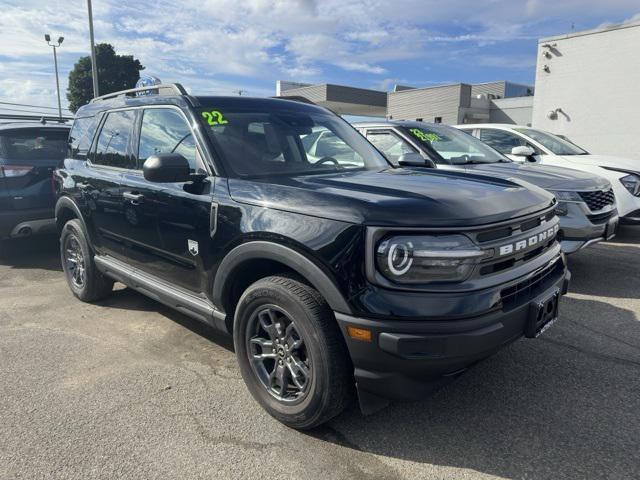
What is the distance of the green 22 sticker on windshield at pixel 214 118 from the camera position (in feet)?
10.5

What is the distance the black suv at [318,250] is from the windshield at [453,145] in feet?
7.42

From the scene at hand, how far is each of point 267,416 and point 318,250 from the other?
3.73 feet

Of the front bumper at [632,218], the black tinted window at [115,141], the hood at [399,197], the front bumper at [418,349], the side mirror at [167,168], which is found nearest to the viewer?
the front bumper at [418,349]

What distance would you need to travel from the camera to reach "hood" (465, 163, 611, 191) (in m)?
5.09

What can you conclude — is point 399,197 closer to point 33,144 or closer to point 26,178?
point 26,178

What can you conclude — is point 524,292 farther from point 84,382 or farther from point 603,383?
point 84,382

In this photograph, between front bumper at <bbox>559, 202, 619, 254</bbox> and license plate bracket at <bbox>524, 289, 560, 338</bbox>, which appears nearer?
license plate bracket at <bbox>524, 289, 560, 338</bbox>

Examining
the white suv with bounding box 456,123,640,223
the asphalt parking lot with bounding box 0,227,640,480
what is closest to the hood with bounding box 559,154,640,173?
the white suv with bounding box 456,123,640,223

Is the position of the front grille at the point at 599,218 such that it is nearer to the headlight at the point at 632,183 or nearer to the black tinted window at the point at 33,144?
the headlight at the point at 632,183

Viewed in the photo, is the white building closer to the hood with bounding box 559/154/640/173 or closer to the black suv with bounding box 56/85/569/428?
the hood with bounding box 559/154/640/173

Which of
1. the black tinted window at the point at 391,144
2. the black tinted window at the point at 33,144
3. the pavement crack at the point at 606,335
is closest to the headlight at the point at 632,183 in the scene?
the black tinted window at the point at 391,144

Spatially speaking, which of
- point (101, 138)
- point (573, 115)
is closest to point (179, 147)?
point (101, 138)

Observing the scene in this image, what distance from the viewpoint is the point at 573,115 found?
1680 centimetres

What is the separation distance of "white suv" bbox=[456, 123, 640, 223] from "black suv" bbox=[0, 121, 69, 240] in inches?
241
